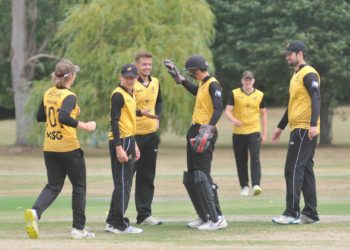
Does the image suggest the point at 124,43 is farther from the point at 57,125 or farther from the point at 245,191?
the point at 57,125

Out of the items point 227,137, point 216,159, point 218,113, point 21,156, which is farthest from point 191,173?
point 227,137

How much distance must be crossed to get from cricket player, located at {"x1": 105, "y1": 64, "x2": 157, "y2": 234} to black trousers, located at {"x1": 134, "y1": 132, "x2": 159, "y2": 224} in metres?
0.88

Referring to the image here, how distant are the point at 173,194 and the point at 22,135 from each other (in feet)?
76.1

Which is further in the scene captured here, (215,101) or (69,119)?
(215,101)

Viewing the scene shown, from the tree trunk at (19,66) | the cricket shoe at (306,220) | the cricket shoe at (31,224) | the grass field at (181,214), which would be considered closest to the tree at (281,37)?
the tree trunk at (19,66)

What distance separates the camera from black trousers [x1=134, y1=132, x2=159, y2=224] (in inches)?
527

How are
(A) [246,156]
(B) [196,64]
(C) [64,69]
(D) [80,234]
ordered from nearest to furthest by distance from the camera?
(C) [64,69], (D) [80,234], (B) [196,64], (A) [246,156]

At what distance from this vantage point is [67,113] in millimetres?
11461

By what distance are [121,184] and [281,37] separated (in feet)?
91.1

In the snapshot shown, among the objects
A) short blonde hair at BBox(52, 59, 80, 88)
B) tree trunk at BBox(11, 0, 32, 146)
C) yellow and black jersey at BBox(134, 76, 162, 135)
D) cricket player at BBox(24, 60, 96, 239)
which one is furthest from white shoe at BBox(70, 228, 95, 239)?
tree trunk at BBox(11, 0, 32, 146)

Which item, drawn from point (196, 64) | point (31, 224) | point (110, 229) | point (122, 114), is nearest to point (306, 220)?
point (196, 64)

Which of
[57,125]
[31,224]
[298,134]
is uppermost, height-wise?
[57,125]

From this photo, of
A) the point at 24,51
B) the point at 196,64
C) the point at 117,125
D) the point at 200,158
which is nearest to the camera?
the point at 117,125

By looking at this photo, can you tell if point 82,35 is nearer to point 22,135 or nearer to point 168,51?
point 168,51
